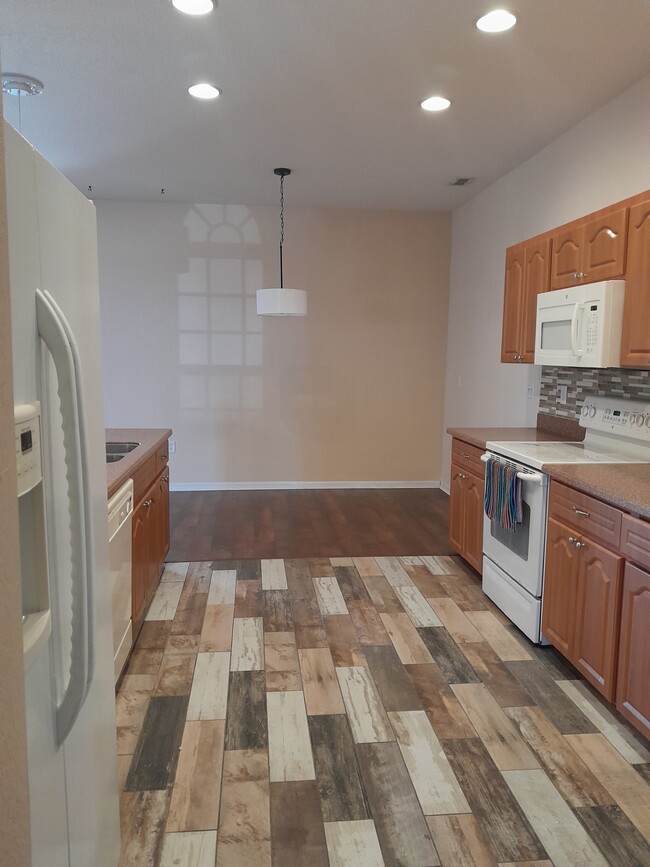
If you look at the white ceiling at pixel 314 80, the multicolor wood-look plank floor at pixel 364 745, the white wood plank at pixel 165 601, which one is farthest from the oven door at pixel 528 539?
the white ceiling at pixel 314 80

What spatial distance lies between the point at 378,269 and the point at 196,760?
4942 mm

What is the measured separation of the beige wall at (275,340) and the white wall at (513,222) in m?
0.38

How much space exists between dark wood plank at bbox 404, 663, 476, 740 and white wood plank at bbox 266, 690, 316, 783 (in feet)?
1.59

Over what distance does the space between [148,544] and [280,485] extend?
309cm

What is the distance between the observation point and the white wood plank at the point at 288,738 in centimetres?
211

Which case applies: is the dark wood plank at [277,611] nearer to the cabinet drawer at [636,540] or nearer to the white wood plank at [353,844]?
the white wood plank at [353,844]

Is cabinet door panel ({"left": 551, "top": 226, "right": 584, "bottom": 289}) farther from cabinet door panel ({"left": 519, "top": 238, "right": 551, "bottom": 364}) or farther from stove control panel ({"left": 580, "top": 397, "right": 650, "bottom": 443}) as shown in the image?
stove control panel ({"left": 580, "top": 397, "right": 650, "bottom": 443})

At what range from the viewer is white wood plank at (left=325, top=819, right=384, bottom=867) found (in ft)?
5.69

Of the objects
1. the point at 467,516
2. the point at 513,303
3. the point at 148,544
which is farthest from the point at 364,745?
the point at 513,303

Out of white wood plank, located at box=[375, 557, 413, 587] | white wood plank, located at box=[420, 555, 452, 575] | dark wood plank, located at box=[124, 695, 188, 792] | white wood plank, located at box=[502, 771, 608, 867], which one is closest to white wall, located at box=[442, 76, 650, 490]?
white wood plank, located at box=[420, 555, 452, 575]

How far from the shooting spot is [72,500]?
1033mm

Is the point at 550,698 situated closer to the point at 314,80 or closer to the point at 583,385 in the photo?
the point at 583,385

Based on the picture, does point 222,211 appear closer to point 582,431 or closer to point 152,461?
point 152,461

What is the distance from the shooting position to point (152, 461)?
11.0ft
